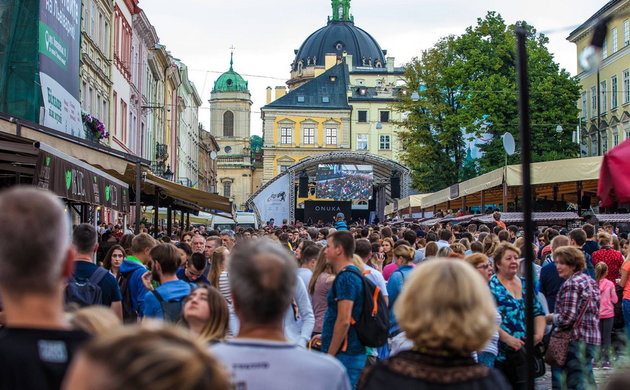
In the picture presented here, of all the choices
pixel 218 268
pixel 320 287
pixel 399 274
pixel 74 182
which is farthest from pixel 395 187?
pixel 320 287

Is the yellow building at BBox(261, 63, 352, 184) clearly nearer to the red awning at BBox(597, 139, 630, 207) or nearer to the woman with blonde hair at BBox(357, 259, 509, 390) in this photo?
the red awning at BBox(597, 139, 630, 207)

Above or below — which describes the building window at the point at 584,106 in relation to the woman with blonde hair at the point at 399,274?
above

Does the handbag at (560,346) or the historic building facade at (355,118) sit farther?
the historic building facade at (355,118)

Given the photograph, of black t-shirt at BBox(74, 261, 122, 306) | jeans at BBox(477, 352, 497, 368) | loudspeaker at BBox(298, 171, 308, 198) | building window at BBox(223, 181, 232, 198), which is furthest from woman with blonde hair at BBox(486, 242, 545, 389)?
building window at BBox(223, 181, 232, 198)

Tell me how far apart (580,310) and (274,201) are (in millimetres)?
61317

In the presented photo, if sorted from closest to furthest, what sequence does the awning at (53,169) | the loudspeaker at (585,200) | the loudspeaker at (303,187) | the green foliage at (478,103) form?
the awning at (53,169) < the loudspeaker at (585,200) < the green foliage at (478,103) < the loudspeaker at (303,187)

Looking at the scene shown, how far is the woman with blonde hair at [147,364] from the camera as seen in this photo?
2.08 m

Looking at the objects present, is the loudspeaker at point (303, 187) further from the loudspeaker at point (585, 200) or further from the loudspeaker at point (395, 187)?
the loudspeaker at point (585, 200)

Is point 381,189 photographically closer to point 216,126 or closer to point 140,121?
point 140,121

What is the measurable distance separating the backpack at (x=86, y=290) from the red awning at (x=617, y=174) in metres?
4.10

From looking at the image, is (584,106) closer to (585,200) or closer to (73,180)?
(585,200)

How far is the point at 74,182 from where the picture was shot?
13.0 metres

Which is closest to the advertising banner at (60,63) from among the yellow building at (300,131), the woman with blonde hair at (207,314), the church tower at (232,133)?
the woman with blonde hair at (207,314)

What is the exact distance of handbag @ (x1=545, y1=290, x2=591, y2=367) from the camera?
28.9 feet
